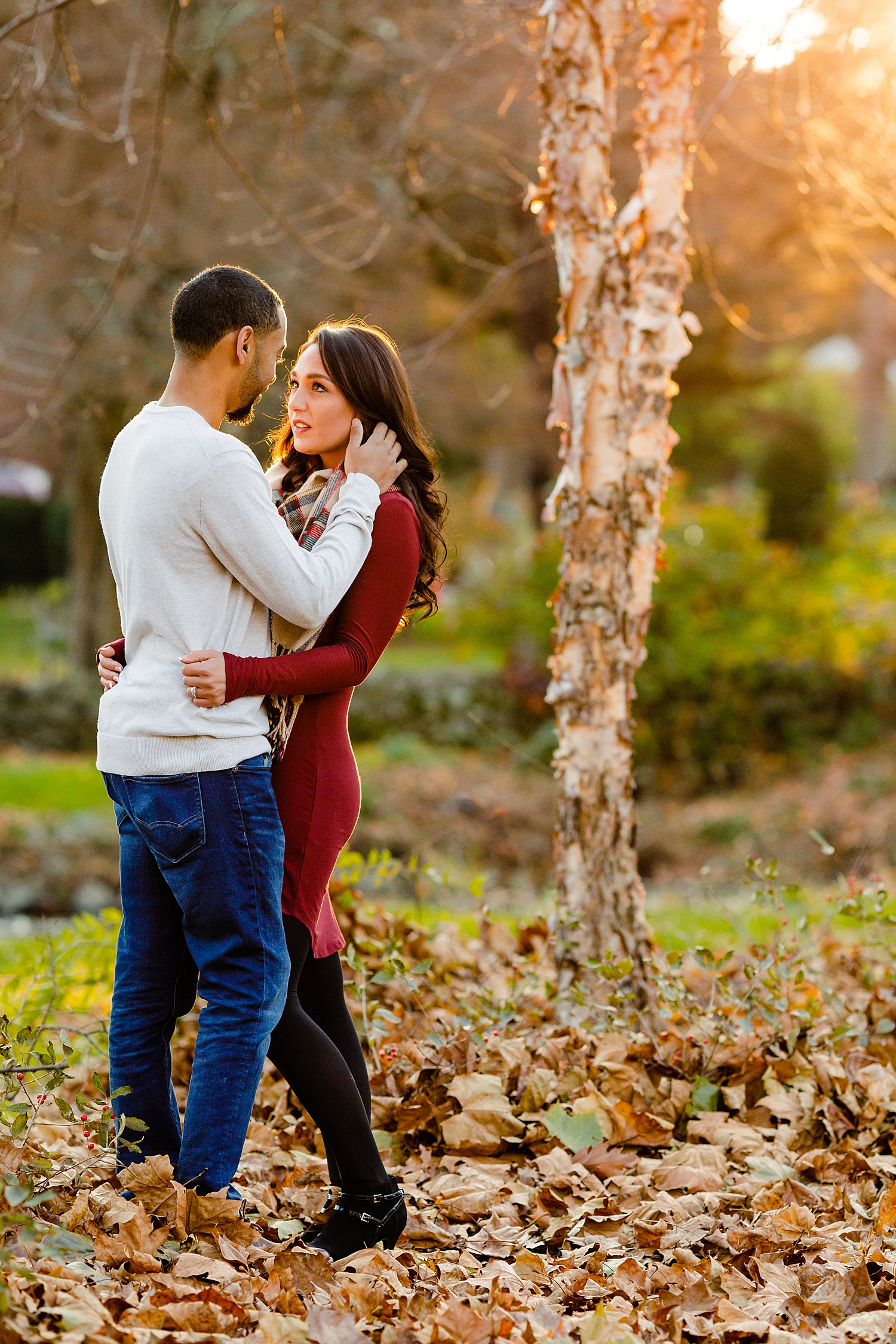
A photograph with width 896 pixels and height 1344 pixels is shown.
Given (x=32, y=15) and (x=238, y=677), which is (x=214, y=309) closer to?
(x=238, y=677)

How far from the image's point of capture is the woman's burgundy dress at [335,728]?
248cm

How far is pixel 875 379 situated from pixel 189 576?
29.4 m

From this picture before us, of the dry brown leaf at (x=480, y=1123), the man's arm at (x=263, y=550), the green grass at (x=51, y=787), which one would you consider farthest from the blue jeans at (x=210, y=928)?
the green grass at (x=51, y=787)

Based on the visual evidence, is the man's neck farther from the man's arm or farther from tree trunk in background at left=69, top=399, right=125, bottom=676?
tree trunk in background at left=69, top=399, right=125, bottom=676

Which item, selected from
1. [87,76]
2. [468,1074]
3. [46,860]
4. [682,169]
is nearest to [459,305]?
[87,76]

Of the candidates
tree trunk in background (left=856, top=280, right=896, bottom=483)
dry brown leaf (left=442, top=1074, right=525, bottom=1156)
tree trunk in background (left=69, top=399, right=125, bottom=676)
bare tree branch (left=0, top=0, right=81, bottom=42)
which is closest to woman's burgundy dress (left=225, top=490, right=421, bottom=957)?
dry brown leaf (left=442, top=1074, right=525, bottom=1156)

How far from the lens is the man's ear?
7.64ft

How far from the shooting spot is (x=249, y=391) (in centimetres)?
242

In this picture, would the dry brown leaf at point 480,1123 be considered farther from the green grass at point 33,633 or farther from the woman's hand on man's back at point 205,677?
the green grass at point 33,633

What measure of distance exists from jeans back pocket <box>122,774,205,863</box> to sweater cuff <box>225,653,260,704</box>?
0.17 metres

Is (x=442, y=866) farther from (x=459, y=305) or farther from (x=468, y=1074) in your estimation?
(x=459, y=305)

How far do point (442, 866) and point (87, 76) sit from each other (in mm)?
6451

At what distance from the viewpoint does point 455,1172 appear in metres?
3.08

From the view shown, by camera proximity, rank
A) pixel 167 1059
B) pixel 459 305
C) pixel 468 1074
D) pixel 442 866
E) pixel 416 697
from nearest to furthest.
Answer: pixel 167 1059 → pixel 468 1074 → pixel 442 866 → pixel 416 697 → pixel 459 305
